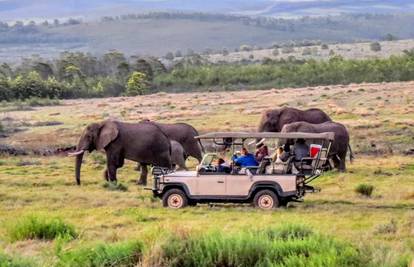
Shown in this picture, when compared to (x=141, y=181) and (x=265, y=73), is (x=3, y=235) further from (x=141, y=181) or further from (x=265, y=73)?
(x=265, y=73)

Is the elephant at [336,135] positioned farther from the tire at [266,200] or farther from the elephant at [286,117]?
the tire at [266,200]

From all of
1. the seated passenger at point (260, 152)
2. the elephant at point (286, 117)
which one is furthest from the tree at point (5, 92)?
the seated passenger at point (260, 152)

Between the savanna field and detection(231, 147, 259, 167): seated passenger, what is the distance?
91 cm

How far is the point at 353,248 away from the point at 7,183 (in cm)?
1494

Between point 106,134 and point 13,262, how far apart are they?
40.9ft

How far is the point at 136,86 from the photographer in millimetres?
82000

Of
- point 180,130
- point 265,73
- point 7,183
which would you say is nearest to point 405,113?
point 180,130

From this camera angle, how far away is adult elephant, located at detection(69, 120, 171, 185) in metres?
24.8

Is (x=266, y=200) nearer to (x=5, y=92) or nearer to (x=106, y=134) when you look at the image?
(x=106, y=134)

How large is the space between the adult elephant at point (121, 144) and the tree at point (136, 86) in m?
56.5

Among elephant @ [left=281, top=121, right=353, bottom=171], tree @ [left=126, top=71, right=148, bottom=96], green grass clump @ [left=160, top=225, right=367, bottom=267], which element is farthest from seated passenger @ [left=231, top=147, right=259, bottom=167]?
tree @ [left=126, top=71, right=148, bottom=96]

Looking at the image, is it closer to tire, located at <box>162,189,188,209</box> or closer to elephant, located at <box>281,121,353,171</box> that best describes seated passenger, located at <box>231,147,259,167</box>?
tire, located at <box>162,189,188,209</box>

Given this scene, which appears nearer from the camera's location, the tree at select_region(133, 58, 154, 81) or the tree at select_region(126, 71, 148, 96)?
the tree at select_region(126, 71, 148, 96)

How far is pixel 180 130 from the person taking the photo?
28.3 meters
